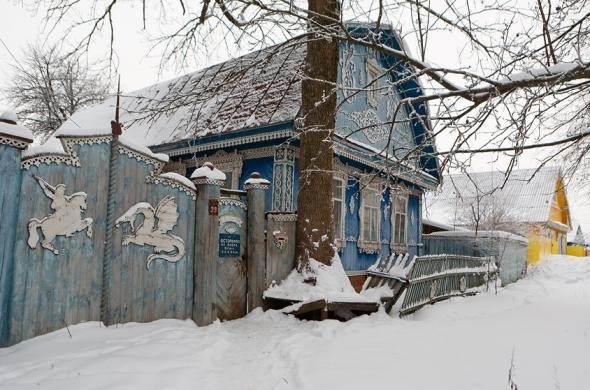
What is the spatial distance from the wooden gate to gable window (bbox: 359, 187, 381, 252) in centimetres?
620

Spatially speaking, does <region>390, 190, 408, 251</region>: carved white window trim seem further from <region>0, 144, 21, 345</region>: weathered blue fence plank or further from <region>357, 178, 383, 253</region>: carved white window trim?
<region>0, 144, 21, 345</region>: weathered blue fence plank

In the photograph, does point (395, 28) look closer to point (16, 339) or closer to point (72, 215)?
point (72, 215)

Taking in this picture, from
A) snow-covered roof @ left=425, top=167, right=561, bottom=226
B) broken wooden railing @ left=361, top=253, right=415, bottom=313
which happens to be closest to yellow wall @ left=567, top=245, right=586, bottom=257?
snow-covered roof @ left=425, top=167, right=561, bottom=226

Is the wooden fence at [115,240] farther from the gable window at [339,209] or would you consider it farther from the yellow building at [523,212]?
the yellow building at [523,212]

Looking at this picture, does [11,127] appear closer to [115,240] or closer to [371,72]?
[115,240]

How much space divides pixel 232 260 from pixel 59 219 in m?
2.50

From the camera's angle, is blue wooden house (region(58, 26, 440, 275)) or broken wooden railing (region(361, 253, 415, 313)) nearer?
broken wooden railing (region(361, 253, 415, 313))

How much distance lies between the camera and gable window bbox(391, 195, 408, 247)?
46.3ft

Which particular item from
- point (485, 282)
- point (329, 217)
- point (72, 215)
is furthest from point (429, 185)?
point (72, 215)

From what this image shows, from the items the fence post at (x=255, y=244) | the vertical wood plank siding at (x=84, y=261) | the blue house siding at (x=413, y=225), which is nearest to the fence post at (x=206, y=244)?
the vertical wood plank siding at (x=84, y=261)

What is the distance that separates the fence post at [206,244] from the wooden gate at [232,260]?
25 centimetres

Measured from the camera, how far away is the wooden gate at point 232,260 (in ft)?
20.3

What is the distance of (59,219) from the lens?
4629mm

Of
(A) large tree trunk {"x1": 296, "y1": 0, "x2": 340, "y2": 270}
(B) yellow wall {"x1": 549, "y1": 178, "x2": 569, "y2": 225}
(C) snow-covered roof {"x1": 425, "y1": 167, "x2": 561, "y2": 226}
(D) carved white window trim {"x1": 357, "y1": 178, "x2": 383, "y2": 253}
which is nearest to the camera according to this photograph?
(A) large tree trunk {"x1": 296, "y1": 0, "x2": 340, "y2": 270}
